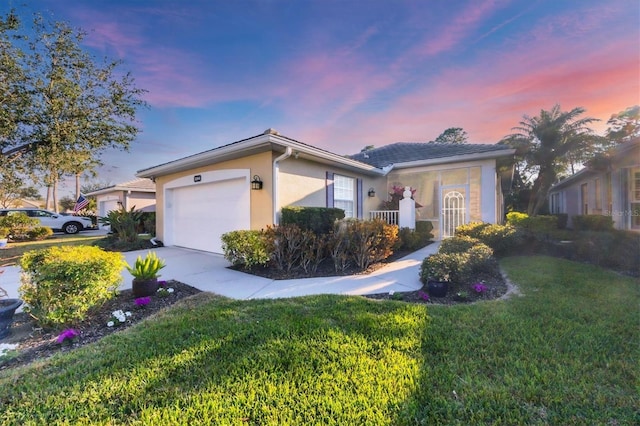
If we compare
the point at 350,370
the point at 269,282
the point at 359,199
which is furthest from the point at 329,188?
the point at 350,370

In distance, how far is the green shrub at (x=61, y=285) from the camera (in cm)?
334

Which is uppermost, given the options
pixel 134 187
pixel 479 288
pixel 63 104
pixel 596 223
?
pixel 63 104

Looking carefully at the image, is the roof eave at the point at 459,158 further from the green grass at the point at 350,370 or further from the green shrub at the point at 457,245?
the green grass at the point at 350,370

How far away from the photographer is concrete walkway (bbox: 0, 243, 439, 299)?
15.7 ft

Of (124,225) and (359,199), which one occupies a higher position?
(359,199)

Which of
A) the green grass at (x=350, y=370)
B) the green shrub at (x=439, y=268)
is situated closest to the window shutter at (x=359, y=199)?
the green shrub at (x=439, y=268)

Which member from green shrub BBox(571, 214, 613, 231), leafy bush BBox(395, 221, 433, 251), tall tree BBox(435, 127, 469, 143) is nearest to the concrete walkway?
leafy bush BBox(395, 221, 433, 251)

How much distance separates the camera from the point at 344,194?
9.93 metres

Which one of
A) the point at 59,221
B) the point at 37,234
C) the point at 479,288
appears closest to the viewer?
the point at 479,288

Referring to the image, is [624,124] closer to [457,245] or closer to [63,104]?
[457,245]

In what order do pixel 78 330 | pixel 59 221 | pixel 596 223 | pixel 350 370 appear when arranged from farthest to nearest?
pixel 59 221 → pixel 596 223 → pixel 78 330 → pixel 350 370

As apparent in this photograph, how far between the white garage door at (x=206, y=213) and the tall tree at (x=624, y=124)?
17782 millimetres

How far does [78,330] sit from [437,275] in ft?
16.6

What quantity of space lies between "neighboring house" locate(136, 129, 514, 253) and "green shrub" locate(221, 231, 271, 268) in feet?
3.55
